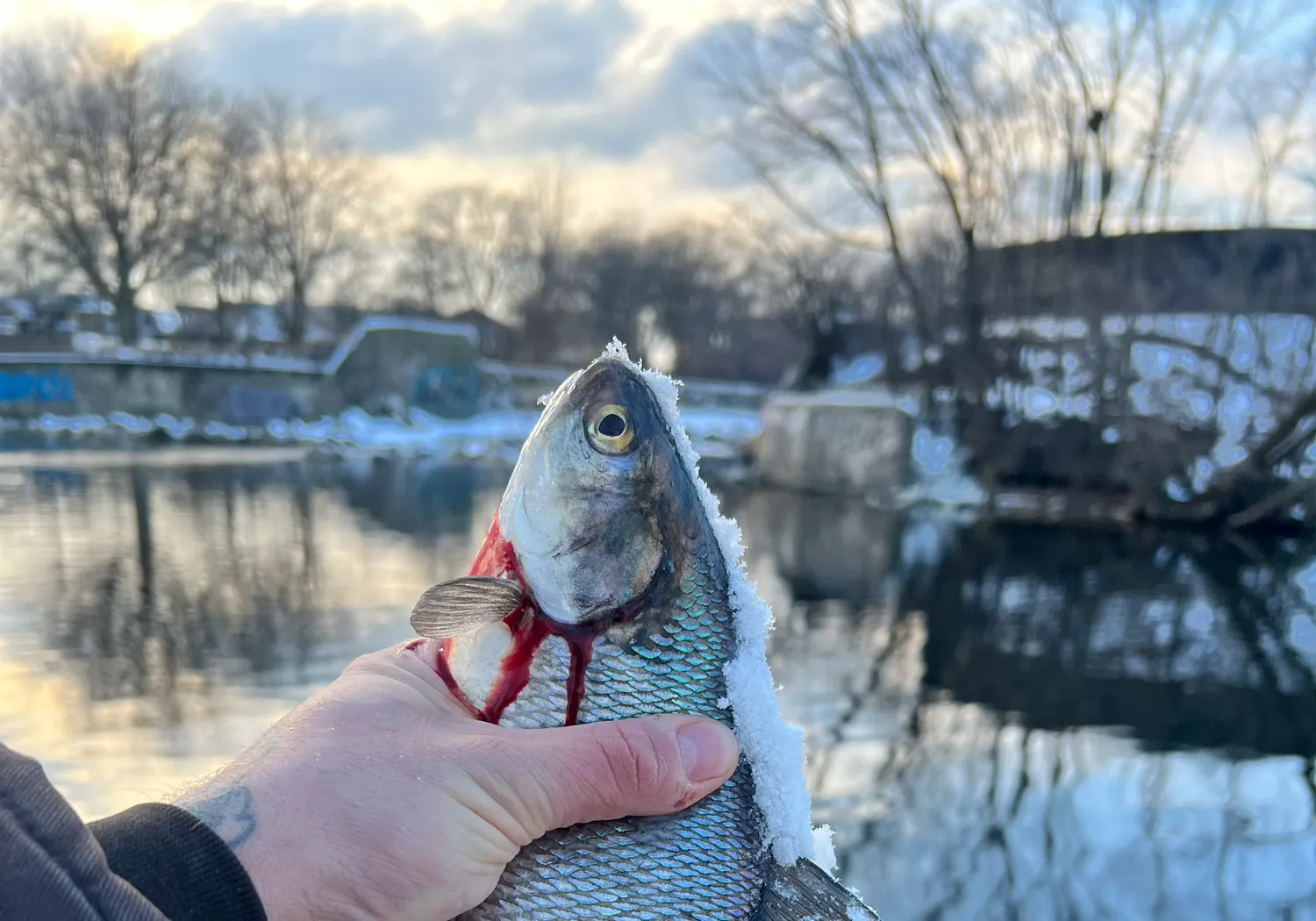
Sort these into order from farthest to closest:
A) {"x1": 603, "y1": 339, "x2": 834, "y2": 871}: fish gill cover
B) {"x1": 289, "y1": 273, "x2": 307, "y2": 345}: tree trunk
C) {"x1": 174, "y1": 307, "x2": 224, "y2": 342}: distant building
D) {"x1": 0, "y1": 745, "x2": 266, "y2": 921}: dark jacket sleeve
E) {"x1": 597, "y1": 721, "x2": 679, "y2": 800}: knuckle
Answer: {"x1": 289, "y1": 273, "x2": 307, "y2": 345}: tree trunk
{"x1": 174, "y1": 307, "x2": 224, "y2": 342}: distant building
{"x1": 603, "y1": 339, "x2": 834, "y2": 871}: fish gill cover
{"x1": 597, "y1": 721, "x2": 679, "y2": 800}: knuckle
{"x1": 0, "y1": 745, "x2": 266, "y2": 921}: dark jacket sleeve

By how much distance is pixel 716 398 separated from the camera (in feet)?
109

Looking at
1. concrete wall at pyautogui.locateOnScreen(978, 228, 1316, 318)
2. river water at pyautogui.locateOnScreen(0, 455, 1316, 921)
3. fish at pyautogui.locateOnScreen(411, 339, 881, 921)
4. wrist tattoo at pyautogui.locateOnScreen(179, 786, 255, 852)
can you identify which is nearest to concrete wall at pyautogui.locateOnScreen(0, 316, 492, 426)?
river water at pyautogui.locateOnScreen(0, 455, 1316, 921)

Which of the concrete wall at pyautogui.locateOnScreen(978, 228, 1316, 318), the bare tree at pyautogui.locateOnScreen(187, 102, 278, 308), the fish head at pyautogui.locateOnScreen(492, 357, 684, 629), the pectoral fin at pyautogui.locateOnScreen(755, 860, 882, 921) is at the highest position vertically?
the bare tree at pyautogui.locateOnScreen(187, 102, 278, 308)

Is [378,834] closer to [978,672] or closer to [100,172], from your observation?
[978,672]

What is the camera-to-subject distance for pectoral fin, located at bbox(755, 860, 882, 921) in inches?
53.2

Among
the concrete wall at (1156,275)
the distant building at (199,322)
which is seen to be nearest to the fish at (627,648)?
the concrete wall at (1156,275)

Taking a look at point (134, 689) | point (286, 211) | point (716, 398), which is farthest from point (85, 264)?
point (134, 689)

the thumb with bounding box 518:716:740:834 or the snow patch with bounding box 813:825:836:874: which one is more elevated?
the thumb with bounding box 518:716:740:834

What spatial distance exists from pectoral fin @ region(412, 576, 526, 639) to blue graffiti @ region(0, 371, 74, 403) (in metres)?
25.4

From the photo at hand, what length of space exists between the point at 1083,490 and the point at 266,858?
49.2ft

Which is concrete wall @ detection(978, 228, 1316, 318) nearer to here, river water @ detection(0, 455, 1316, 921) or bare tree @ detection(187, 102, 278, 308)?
river water @ detection(0, 455, 1316, 921)

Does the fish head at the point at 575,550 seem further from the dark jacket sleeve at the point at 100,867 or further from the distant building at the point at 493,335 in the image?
the distant building at the point at 493,335

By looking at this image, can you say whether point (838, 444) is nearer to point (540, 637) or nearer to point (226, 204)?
point (540, 637)

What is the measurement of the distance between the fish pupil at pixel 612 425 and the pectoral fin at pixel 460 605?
Result: 314 millimetres
